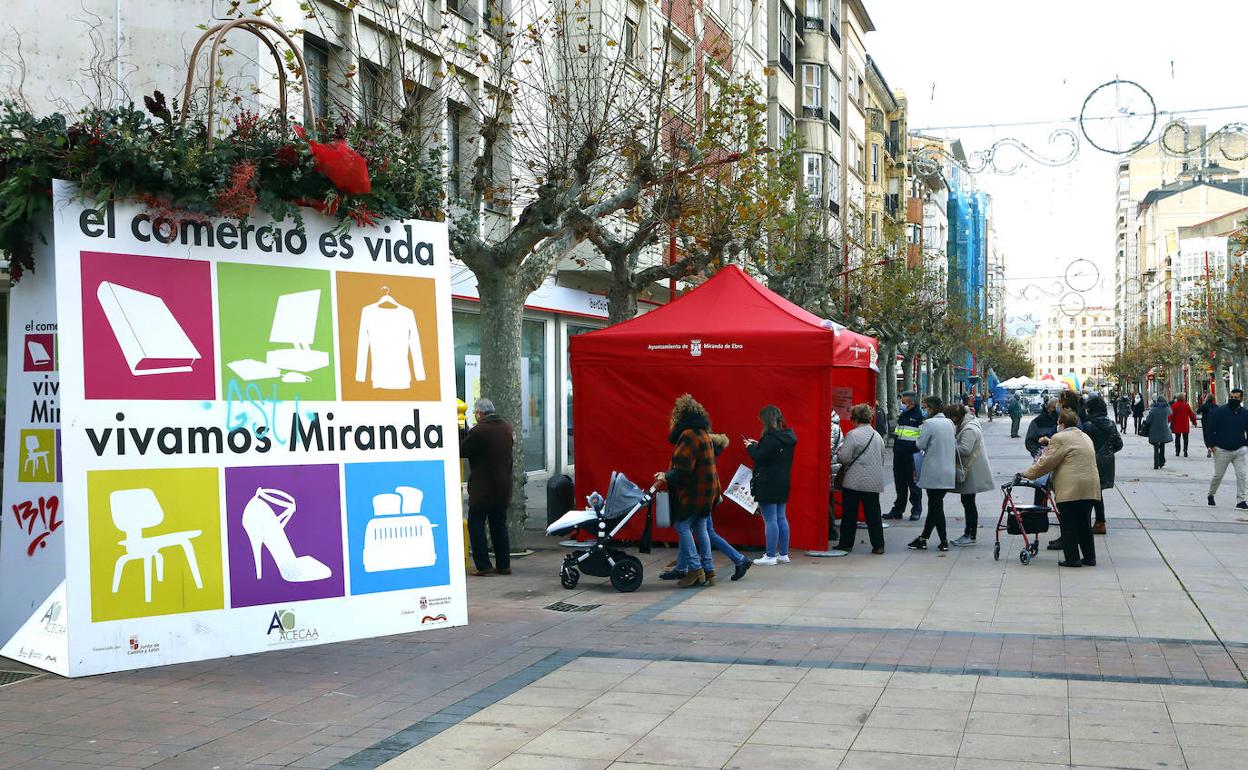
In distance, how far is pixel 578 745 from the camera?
6207 millimetres

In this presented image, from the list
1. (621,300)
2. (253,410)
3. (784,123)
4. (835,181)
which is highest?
(784,123)

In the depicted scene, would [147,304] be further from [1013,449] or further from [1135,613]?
[1013,449]

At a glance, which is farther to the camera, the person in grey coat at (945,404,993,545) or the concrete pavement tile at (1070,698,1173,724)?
the person in grey coat at (945,404,993,545)

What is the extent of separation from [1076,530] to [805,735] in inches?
292

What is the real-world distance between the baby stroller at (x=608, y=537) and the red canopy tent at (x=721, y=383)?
3081 mm

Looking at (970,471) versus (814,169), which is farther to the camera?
(814,169)

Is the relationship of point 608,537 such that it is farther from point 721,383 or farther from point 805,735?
point 805,735

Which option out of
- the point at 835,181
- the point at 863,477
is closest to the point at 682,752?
the point at 863,477

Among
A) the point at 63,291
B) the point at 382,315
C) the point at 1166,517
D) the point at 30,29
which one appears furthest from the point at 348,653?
the point at 1166,517

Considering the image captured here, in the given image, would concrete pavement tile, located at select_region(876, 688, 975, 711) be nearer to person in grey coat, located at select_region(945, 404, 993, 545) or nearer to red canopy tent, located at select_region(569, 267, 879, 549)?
red canopy tent, located at select_region(569, 267, 879, 549)

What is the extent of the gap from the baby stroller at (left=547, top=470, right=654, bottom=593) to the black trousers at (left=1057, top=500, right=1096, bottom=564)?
174 inches

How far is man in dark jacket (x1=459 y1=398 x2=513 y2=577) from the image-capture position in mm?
12203

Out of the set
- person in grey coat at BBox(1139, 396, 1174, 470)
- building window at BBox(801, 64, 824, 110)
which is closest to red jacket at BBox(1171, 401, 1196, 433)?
person in grey coat at BBox(1139, 396, 1174, 470)

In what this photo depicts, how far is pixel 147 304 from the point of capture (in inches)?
314
